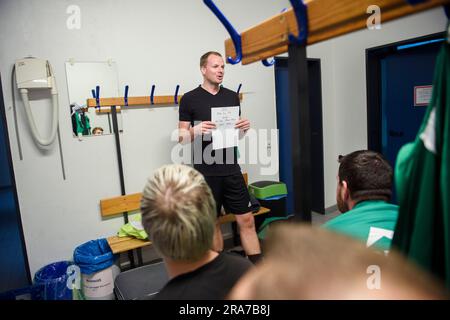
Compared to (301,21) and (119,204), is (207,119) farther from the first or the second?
(301,21)

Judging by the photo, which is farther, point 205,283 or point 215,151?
point 215,151

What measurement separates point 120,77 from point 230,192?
1338 millimetres

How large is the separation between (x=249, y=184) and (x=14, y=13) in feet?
8.12

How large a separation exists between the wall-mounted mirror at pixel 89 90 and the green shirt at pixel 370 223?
7.01 feet

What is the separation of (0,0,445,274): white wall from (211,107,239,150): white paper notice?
2.41 feet

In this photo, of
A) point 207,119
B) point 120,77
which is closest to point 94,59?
point 120,77

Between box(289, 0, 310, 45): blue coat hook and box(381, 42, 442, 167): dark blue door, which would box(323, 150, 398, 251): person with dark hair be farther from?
box(381, 42, 442, 167): dark blue door

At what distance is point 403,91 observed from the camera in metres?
3.57

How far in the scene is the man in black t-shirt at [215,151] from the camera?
2.44m

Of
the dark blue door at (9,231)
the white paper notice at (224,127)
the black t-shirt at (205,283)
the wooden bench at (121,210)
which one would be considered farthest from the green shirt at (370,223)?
the dark blue door at (9,231)

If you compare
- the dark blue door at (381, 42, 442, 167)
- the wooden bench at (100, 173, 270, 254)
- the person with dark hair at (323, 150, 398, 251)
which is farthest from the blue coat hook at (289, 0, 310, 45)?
the dark blue door at (381, 42, 442, 167)

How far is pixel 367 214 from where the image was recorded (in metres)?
1.09
